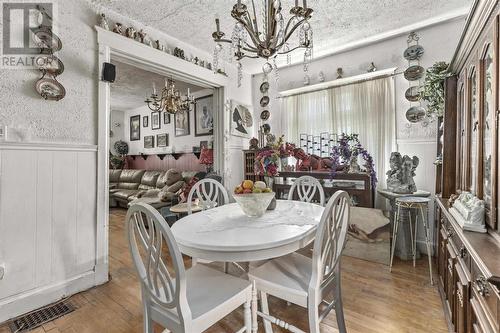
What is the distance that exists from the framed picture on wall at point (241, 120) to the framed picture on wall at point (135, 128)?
3.79 m

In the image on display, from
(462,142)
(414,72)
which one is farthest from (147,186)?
(462,142)

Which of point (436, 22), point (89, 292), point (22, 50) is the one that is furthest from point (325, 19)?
point (89, 292)

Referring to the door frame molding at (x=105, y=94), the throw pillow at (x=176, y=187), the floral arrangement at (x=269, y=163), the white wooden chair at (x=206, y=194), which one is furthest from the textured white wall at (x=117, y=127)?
the floral arrangement at (x=269, y=163)

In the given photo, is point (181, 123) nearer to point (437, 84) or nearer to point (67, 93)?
point (67, 93)

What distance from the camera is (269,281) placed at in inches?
54.8

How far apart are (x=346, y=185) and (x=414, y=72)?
1.57 m

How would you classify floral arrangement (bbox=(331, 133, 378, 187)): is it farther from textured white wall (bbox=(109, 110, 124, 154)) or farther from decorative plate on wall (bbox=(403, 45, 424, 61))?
textured white wall (bbox=(109, 110, 124, 154))

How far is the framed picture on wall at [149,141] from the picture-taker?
20.6 feet

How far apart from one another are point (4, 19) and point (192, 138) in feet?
11.5

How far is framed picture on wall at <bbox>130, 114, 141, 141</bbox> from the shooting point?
6.63m

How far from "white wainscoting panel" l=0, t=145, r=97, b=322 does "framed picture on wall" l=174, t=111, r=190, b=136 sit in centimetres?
315

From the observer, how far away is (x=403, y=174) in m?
2.71

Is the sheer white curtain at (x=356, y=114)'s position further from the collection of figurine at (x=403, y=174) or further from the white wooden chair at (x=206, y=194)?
the white wooden chair at (x=206, y=194)

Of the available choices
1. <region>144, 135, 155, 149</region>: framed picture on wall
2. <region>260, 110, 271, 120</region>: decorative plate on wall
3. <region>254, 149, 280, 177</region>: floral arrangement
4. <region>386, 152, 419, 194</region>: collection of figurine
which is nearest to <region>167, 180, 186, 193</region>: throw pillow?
<region>260, 110, 271, 120</region>: decorative plate on wall
